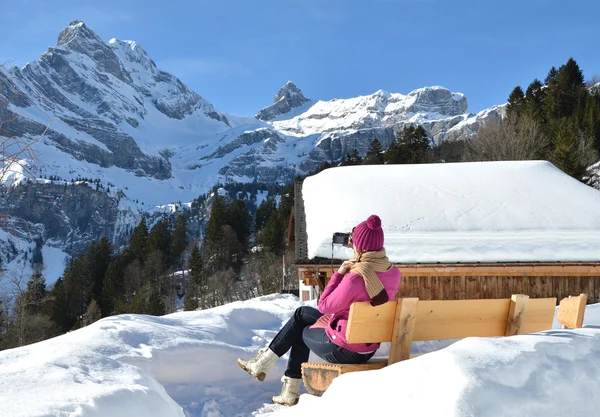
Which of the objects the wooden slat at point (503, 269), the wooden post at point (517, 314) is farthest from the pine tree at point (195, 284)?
the wooden post at point (517, 314)

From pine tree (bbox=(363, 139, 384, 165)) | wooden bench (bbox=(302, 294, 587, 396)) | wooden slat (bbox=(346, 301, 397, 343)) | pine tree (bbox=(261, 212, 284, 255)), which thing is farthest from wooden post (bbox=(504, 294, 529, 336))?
pine tree (bbox=(363, 139, 384, 165))

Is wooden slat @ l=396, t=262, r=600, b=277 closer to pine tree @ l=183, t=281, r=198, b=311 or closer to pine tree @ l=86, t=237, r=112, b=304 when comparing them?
pine tree @ l=183, t=281, r=198, b=311

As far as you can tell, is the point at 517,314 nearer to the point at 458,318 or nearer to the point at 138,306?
the point at 458,318

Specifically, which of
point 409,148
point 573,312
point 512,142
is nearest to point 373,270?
point 573,312

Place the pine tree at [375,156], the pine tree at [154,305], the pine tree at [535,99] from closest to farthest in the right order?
the pine tree at [535,99] < the pine tree at [154,305] < the pine tree at [375,156]

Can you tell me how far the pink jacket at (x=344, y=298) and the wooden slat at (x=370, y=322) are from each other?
0.14 meters

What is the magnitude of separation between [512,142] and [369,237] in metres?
34.2

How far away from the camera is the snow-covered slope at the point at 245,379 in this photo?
2566 mm

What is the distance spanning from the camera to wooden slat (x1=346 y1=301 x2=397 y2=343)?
3.43 meters

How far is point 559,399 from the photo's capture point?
2.60 m

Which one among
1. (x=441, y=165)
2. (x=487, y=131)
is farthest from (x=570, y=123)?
(x=441, y=165)

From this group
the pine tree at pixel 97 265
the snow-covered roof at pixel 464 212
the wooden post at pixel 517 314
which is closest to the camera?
the wooden post at pixel 517 314

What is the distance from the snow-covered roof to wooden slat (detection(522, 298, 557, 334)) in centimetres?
547

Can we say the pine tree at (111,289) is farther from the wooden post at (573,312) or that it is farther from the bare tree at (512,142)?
the wooden post at (573,312)
